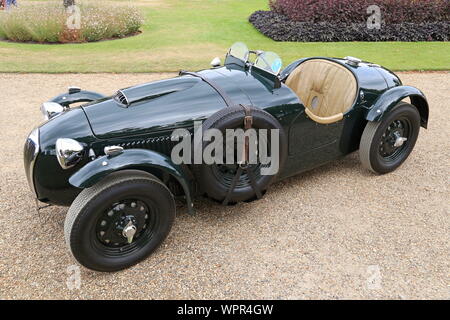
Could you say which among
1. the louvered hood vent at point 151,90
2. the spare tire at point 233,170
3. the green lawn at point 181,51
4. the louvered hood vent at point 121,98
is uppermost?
the louvered hood vent at point 151,90

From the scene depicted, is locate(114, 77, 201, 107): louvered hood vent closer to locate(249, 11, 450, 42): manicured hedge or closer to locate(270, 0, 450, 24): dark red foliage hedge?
locate(249, 11, 450, 42): manicured hedge

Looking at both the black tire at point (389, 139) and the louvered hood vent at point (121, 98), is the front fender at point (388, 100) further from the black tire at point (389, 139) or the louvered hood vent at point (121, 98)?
the louvered hood vent at point (121, 98)

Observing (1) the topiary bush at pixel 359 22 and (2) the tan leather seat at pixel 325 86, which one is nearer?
(2) the tan leather seat at pixel 325 86

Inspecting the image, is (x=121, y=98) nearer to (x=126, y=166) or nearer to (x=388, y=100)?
(x=126, y=166)

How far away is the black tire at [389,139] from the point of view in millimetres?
4035

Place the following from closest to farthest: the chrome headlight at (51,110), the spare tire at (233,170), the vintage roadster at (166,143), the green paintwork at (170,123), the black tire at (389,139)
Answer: the vintage roadster at (166,143)
the green paintwork at (170,123)
the spare tire at (233,170)
the chrome headlight at (51,110)
the black tire at (389,139)

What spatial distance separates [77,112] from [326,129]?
230 centimetres

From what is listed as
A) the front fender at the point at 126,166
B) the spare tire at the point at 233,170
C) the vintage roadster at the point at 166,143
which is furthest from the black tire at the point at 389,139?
the front fender at the point at 126,166

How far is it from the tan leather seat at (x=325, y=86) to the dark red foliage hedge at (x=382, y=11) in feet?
23.6

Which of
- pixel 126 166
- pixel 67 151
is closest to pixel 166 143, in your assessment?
pixel 126 166

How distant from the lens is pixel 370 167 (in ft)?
13.8

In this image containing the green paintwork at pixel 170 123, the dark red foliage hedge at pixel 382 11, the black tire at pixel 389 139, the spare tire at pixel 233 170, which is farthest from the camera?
the dark red foliage hedge at pixel 382 11

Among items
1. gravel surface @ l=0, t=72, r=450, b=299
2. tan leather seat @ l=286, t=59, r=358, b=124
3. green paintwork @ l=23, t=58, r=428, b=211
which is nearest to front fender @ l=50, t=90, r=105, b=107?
green paintwork @ l=23, t=58, r=428, b=211
